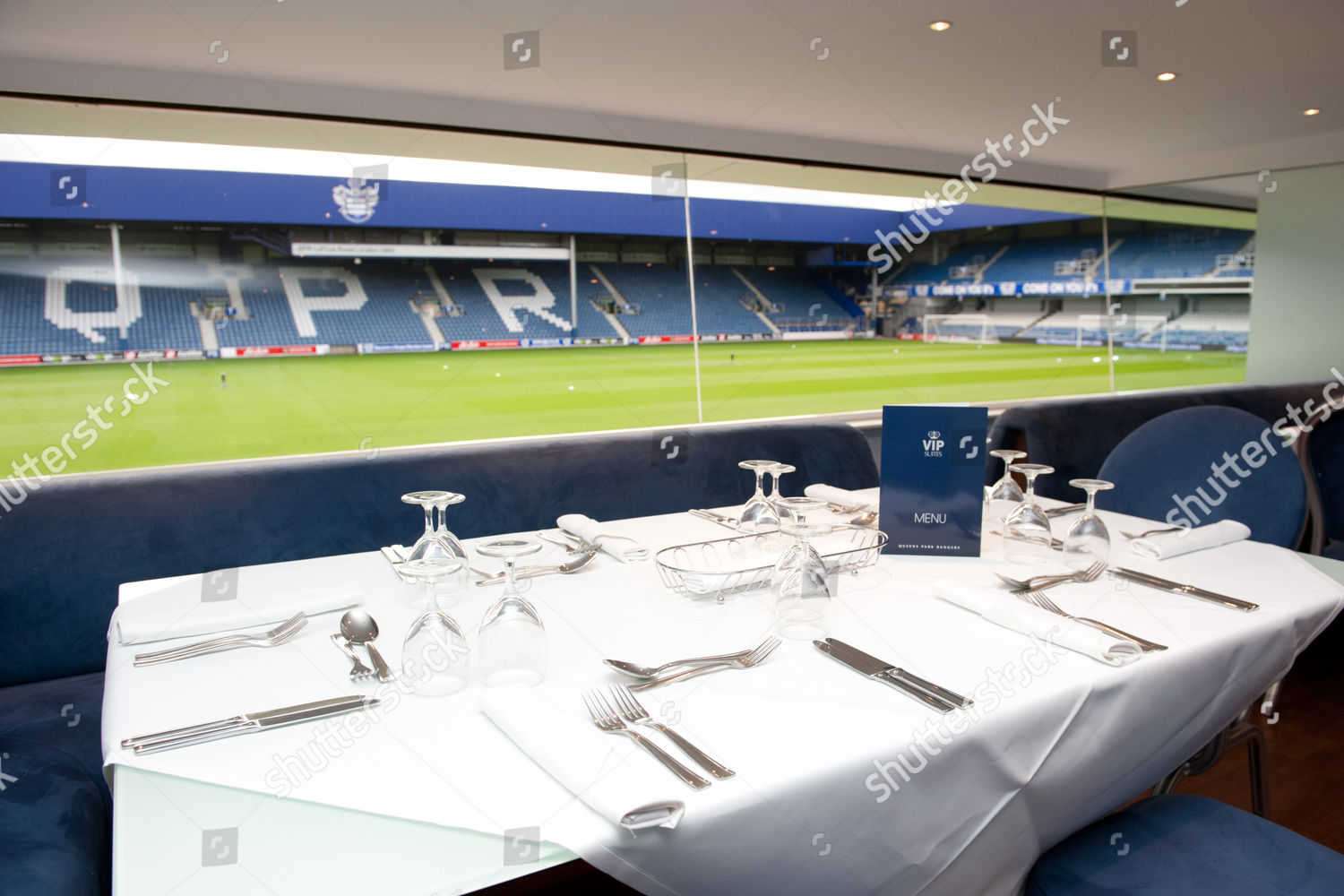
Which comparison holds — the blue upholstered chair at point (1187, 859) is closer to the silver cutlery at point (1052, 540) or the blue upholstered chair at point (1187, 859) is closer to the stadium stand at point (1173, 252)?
the silver cutlery at point (1052, 540)

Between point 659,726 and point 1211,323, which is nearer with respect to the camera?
point 659,726

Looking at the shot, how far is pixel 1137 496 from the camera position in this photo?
2746mm

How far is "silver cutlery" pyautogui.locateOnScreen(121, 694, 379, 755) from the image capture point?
1013 millimetres

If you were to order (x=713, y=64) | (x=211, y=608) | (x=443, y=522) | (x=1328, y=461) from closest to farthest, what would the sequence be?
1. (x=211, y=608)
2. (x=443, y=522)
3. (x=1328, y=461)
4. (x=713, y=64)

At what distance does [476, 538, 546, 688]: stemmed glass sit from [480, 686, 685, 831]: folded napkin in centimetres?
9

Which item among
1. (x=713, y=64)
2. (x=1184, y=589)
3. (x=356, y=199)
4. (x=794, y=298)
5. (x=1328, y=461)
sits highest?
(x=713, y=64)

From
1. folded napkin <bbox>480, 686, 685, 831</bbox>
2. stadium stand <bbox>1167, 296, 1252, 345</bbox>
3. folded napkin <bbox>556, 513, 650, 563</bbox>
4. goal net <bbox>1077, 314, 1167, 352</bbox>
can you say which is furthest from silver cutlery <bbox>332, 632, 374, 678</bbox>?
stadium stand <bbox>1167, 296, 1252, 345</bbox>

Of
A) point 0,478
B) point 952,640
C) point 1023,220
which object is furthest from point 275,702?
point 1023,220

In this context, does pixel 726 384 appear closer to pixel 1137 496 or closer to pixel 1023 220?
pixel 1137 496

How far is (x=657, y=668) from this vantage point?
1.21 metres

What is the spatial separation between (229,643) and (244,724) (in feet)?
1.16

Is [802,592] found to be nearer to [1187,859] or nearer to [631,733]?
[631,733]

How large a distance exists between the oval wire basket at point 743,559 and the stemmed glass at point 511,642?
0.35m

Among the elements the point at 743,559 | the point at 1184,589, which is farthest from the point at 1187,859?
the point at 743,559
